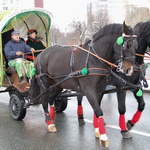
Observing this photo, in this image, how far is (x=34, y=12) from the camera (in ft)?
24.0

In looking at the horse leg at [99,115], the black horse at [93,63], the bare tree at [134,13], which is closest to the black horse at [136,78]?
the black horse at [93,63]

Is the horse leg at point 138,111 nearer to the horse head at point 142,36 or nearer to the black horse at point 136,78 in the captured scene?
the black horse at point 136,78

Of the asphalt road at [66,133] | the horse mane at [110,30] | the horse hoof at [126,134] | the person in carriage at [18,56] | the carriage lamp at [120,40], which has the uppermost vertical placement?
the horse mane at [110,30]

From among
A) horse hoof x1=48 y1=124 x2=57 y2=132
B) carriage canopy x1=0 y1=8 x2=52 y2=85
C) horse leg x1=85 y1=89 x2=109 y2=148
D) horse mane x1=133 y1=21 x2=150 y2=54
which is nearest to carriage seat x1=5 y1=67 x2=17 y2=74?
carriage canopy x1=0 y1=8 x2=52 y2=85

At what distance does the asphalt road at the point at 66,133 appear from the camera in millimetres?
4902

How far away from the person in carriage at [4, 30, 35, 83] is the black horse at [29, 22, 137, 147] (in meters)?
0.87

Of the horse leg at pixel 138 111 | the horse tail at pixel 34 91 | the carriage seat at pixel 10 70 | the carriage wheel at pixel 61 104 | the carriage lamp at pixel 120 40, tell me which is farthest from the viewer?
the carriage wheel at pixel 61 104

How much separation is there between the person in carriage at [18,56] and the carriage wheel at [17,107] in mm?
429

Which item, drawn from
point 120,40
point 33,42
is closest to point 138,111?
point 120,40

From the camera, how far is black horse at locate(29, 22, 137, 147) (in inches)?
165

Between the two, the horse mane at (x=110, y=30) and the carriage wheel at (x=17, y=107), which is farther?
the carriage wheel at (x=17, y=107)

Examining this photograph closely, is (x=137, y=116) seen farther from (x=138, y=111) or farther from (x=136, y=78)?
(x=136, y=78)

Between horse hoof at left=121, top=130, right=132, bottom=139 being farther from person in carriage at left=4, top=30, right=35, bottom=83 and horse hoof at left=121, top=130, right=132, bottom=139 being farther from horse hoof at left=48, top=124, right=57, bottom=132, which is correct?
person in carriage at left=4, top=30, right=35, bottom=83

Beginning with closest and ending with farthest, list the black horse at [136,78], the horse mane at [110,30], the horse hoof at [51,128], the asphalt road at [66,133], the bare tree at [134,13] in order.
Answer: the horse mane at [110,30] < the asphalt road at [66,133] < the black horse at [136,78] < the horse hoof at [51,128] < the bare tree at [134,13]
